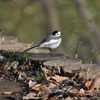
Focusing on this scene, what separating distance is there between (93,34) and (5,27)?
2.77m

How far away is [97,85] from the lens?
17.7ft

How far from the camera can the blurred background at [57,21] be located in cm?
1166

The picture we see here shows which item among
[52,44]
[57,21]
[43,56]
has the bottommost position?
[43,56]

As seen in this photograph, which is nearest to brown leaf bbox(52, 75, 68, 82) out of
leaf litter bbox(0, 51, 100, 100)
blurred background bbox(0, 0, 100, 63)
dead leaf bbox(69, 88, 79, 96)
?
leaf litter bbox(0, 51, 100, 100)

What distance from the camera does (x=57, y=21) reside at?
13.2 metres

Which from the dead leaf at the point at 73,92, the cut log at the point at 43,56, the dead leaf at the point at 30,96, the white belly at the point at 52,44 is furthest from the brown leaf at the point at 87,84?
the white belly at the point at 52,44

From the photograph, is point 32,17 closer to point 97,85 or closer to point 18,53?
point 18,53

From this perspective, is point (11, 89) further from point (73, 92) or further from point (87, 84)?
point (87, 84)

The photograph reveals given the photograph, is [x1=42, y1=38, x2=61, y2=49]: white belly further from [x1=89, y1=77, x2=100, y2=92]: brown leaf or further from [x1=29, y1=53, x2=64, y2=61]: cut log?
[x1=89, y1=77, x2=100, y2=92]: brown leaf

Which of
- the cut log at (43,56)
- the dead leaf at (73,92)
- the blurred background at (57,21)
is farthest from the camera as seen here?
the blurred background at (57,21)

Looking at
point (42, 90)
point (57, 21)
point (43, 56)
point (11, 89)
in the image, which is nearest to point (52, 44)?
point (43, 56)

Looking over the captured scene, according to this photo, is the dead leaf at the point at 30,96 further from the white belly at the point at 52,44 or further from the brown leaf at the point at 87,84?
the white belly at the point at 52,44

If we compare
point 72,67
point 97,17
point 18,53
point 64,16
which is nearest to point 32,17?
point 64,16

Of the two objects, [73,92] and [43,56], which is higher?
[43,56]
